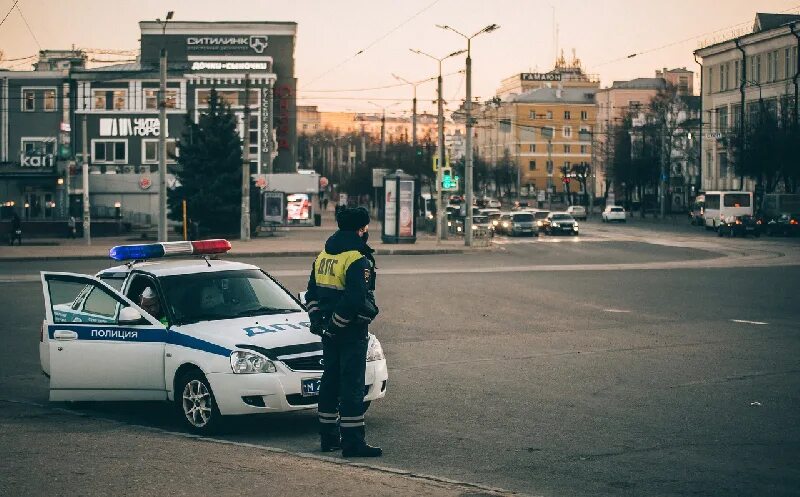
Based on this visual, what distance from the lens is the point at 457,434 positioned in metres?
9.78

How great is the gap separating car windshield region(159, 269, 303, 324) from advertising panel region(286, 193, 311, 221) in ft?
222

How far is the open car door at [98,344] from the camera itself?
10.4 meters

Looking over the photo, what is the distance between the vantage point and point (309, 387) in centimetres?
962

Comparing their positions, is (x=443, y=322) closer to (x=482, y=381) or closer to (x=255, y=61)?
(x=482, y=381)

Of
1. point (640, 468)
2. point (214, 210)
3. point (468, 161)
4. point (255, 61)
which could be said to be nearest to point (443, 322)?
point (640, 468)

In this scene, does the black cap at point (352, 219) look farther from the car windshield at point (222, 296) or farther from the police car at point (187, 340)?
the car windshield at point (222, 296)

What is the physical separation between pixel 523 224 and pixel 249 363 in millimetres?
59436

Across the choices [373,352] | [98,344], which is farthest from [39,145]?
[373,352]

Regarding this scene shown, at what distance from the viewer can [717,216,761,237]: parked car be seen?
2539 inches

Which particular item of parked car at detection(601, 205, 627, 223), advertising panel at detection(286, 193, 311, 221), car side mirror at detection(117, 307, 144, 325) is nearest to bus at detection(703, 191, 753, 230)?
parked car at detection(601, 205, 627, 223)

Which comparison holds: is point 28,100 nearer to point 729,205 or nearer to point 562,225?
point 562,225

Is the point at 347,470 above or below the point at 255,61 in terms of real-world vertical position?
below

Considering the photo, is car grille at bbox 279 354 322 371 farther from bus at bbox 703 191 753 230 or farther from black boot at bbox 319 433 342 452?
bus at bbox 703 191 753 230

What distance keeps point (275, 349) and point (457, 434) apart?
171cm
